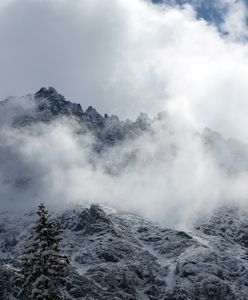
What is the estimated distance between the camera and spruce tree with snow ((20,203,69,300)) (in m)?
49.1

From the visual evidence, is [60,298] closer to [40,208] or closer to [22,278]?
[22,278]

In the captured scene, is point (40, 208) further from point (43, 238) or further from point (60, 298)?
point (60, 298)

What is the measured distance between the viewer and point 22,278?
50.2 m

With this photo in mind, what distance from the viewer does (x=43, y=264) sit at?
1965 inches

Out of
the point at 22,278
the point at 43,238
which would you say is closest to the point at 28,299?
the point at 22,278

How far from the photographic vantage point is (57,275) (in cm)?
4972

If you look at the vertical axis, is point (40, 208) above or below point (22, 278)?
above

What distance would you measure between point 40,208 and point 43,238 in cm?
292

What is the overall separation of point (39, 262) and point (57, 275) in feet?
6.25

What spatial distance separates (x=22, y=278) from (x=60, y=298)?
147 inches

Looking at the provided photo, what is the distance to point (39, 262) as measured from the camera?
163 feet

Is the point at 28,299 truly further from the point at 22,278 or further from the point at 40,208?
the point at 40,208

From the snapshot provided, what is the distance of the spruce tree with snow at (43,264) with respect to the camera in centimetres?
4906

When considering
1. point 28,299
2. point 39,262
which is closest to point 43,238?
point 39,262
